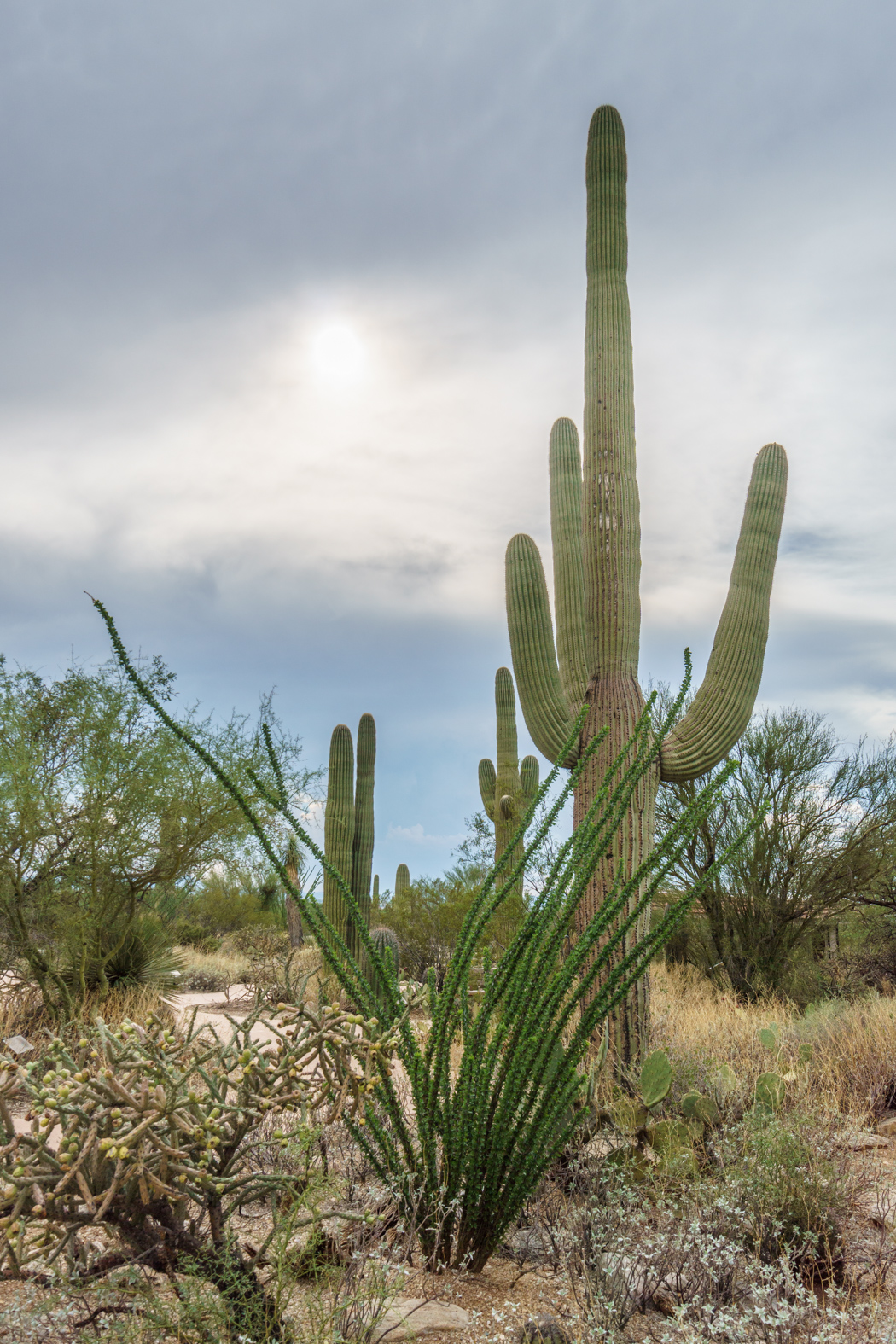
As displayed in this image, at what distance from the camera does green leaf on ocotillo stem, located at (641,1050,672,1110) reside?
4.61 meters

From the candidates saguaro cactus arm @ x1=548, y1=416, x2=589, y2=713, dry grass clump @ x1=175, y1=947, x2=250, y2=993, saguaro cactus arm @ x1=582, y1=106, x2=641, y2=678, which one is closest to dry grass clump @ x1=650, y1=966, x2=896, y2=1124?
saguaro cactus arm @ x1=548, y1=416, x2=589, y2=713

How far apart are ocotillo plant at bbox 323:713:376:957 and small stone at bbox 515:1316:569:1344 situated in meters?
10.7

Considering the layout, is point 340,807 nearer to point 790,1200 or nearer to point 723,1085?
point 723,1085

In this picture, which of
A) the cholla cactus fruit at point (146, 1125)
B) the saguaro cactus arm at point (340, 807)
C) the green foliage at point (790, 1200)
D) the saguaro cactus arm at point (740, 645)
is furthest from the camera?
the saguaro cactus arm at point (340, 807)

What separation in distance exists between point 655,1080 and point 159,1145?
3.00 metres

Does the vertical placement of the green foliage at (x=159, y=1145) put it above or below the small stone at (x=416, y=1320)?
above

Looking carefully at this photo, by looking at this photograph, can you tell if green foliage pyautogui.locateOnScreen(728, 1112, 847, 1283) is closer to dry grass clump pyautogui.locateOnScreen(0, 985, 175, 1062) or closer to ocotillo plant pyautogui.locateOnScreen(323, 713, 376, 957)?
dry grass clump pyautogui.locateOnScreen(0, 985, 175, 1062)

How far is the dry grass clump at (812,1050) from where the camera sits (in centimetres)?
628

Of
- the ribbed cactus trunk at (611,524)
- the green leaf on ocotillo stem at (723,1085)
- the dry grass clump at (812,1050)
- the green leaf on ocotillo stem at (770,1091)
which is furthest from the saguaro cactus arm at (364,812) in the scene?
the green leaf on ocotillo stem at (770,1091)

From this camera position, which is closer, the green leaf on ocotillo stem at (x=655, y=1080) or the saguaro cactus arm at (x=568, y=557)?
the green leaf on ocotillo stem at (x=655, y=1080)

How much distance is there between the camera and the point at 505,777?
15078 millimetres

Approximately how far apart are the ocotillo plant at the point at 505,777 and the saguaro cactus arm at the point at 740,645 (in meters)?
4.86

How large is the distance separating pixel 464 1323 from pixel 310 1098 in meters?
0.92

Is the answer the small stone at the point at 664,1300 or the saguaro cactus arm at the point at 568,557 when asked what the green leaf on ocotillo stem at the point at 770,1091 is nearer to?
the small stone at the point at 664,1300
